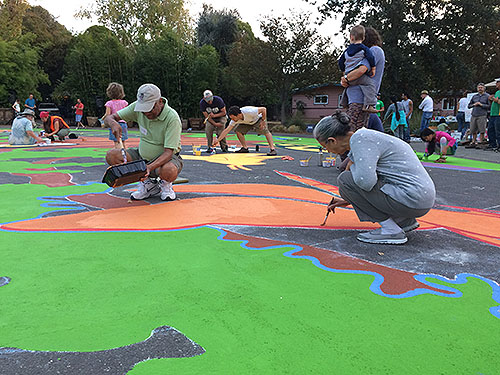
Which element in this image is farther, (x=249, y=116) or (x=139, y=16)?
(x=139, y=16)

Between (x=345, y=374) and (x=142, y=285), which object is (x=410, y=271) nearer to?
(x=345, y=374)

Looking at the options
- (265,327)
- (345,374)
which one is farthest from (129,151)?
(345,374)

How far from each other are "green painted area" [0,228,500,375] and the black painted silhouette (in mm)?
43

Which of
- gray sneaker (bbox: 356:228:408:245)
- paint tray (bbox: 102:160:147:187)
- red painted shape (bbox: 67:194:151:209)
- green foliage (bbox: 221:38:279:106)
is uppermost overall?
green foliage (bbox: 221:38:279:106)

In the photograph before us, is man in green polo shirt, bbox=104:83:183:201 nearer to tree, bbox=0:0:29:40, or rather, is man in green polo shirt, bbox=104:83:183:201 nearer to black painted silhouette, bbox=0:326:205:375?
black painted silhouette, bbox=0:326:205:375

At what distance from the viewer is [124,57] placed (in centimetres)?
2641

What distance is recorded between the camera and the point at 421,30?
68.7 feet

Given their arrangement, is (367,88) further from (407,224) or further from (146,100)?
(146,100)

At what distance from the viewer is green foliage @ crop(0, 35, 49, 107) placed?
25375 millimetres

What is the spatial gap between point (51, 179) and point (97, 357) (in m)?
4.88

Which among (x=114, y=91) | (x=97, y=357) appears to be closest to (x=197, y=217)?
(x=97, y=357)

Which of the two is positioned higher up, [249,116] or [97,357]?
[249,116]

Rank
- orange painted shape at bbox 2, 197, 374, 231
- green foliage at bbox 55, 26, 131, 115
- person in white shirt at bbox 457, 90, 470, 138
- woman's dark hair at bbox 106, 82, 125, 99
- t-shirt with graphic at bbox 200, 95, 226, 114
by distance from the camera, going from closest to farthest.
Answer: orange painted shape at bbox 2, 197, 374, 231, woman's dark hair at bbox 106, 82, 125, 99, t-shirt with graphic at bbox 200, 95, 226, 114, person in white shirt at bbox 457, 90, 470, 138, green foliage at bbox 55, 26, 131, 115

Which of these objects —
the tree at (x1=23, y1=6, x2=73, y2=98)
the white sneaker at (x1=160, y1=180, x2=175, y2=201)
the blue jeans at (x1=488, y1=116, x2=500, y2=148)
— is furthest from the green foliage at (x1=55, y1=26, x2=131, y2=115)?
the white sneaker at (x1=160, y1=180, x2=175, y2=201)
